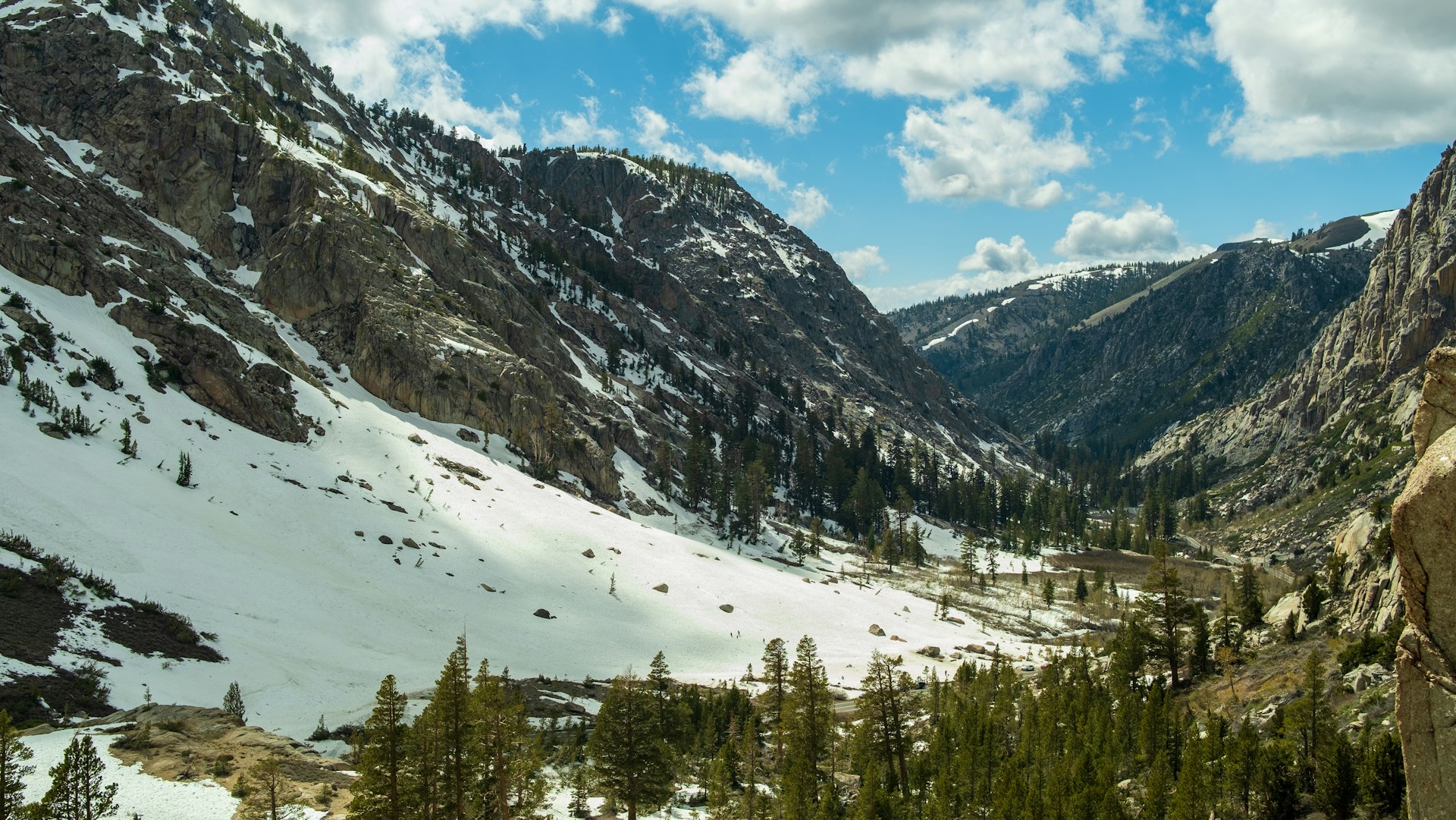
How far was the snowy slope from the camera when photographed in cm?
A: 4681

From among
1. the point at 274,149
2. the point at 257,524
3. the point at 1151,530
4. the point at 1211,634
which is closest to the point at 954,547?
the point at 1151,530

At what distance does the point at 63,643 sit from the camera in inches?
1503

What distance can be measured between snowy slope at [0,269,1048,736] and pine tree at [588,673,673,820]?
16.5 metres

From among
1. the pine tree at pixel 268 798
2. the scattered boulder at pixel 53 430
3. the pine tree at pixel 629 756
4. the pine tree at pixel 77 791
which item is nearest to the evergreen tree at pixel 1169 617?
the pine tree at pixel 629 756

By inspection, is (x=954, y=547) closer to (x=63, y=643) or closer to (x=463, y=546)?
(x=463, y=546)

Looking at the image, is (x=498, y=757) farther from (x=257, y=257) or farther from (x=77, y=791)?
(x=257, y=257)

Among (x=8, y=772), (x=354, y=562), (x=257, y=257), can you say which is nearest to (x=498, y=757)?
(x=8, y=772)

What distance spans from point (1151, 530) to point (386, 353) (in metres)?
157

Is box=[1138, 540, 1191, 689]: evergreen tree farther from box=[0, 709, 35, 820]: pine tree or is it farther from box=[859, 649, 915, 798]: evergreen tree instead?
box=[0, 709, 35, 820]: pine tree

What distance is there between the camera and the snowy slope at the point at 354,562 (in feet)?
154

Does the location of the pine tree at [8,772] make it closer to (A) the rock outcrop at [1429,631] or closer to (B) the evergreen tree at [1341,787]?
(A) the rock outcrop at [1429,631]

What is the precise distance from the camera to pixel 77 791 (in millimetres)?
21969

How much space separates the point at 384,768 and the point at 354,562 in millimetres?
40896

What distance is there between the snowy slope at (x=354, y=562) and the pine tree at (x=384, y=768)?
17.3 metres
